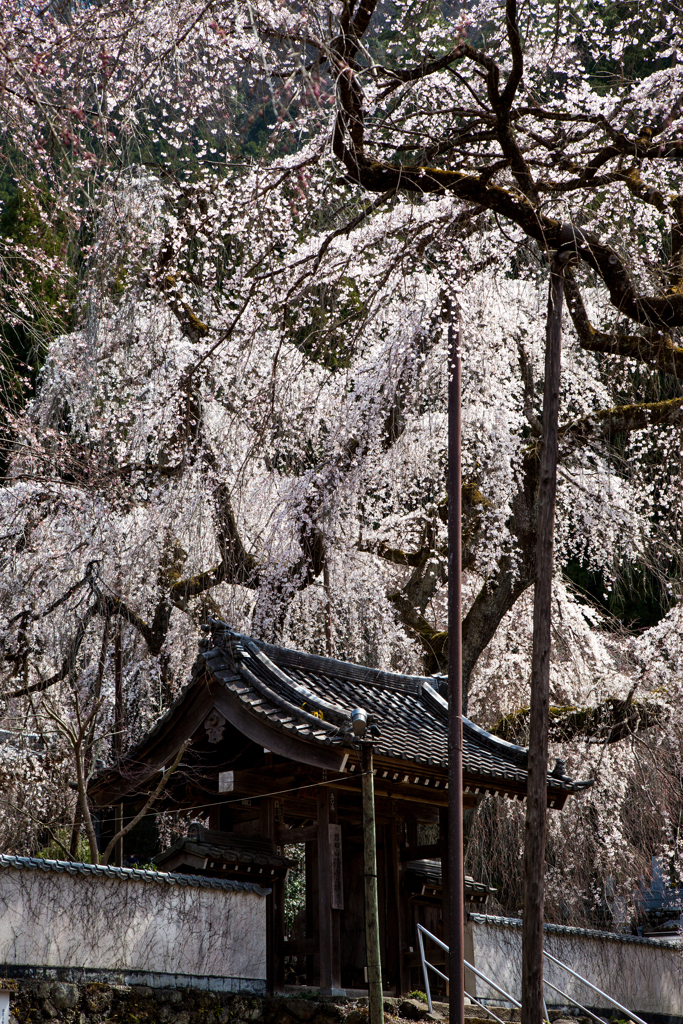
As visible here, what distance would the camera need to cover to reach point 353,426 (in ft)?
43.5

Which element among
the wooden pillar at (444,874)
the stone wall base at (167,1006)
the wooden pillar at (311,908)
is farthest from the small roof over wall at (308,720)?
the stone wall base at (167,1006)

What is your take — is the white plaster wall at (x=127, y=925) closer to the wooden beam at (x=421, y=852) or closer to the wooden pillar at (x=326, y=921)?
the wooden pillar at (x=326, y=921)

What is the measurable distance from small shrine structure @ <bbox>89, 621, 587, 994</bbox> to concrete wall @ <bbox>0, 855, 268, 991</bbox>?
0.32m

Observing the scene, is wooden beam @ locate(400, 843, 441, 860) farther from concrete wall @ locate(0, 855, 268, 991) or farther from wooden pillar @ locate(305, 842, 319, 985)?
concrete wall @ locate(0, 855, 268, 991)

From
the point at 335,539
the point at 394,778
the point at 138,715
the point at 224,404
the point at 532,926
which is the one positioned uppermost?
the point at 224,404

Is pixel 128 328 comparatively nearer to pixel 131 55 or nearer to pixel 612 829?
pixel 131 55

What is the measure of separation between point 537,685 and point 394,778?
2520 millimetres

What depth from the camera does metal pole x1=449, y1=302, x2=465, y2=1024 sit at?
24.0 feet

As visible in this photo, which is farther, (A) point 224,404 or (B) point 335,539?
(A) point 224,404

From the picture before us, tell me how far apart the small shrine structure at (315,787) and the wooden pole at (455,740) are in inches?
32.4

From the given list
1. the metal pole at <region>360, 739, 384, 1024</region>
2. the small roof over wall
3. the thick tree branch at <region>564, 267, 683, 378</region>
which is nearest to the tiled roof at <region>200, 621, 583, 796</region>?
the small roof over wall

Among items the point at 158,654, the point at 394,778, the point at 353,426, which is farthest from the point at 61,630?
the point at 394,778

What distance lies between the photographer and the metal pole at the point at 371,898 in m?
7.21

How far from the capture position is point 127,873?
785 cm
